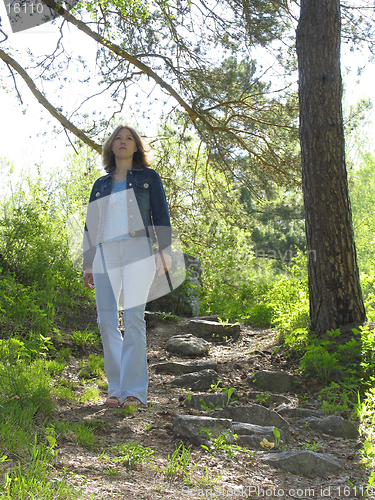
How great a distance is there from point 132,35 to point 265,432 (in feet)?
21.3

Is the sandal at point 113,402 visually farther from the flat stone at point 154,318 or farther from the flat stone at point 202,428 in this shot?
the flat stone at point 154,318

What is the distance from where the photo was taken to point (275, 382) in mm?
3801

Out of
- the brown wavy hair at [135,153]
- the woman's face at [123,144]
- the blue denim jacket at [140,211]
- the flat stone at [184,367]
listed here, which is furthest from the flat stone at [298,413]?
the woman's face at [123,144]

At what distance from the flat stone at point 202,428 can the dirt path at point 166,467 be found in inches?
2.8

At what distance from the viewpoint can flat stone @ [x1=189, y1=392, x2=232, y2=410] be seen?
3073 mm

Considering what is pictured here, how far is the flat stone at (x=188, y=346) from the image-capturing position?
5.02 m

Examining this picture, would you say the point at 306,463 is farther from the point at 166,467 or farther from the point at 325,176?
the point at 325,176

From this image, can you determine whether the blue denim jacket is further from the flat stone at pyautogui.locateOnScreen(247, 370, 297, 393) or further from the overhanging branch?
the overhanging branch

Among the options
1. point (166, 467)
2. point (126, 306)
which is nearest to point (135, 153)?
point (126, 306)

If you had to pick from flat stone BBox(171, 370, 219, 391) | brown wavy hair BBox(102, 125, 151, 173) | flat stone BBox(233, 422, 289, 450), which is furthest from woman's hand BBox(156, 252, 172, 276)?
flat stone BBox(171, 370, 219, 391)

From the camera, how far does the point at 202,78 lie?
7121 mm

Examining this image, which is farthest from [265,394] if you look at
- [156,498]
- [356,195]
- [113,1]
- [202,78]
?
[356,195]

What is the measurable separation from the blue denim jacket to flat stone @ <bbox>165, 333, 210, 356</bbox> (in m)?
2.15

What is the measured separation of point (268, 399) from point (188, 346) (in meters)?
1.73
